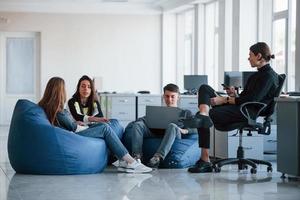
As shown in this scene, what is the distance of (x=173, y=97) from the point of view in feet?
22.7

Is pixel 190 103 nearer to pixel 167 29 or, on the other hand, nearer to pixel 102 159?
pixel 102 159

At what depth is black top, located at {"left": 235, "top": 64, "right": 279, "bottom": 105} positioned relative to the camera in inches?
239

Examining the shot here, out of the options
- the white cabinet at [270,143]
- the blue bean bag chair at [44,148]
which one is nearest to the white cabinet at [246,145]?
the white cabinet at [270,143]

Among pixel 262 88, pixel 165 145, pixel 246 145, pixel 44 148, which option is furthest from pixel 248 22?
pixel 44 148

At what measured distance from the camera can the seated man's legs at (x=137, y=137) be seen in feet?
21.9

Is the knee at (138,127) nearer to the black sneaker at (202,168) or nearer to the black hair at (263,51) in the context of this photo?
the black sneaker at (202,168)

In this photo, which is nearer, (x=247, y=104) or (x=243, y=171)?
(x=247, y=104)

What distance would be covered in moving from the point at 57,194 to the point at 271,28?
6.33m

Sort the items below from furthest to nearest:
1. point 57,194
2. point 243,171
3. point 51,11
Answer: point 51,11 < point 243,171 < point 57,194

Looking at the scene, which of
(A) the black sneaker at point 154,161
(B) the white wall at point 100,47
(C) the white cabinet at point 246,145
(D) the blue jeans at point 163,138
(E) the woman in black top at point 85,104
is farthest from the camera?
(B) the white wall at point 100,47

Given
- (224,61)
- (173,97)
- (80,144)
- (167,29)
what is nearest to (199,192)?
(80,144)

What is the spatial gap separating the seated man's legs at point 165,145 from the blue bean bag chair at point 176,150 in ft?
0.60

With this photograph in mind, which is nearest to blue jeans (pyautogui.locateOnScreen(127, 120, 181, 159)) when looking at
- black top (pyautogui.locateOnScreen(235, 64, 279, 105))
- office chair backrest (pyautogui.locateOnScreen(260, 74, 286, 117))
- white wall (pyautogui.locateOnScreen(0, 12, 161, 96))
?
black top (pyautogui.locateOnScreen(235, 64, 279, 105))

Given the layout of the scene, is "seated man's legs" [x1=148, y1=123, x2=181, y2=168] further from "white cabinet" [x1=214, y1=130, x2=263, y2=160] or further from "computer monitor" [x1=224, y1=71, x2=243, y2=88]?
"computer monitor" [x1=224, y1=71, x2=243, y2=88]
